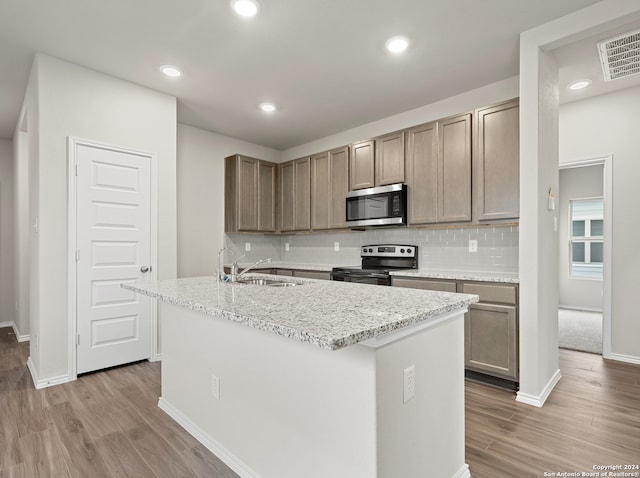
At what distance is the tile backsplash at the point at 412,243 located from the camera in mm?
3379

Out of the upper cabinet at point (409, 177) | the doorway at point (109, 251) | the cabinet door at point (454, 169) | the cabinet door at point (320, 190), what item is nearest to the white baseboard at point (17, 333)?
the doorway at point (109, 251)

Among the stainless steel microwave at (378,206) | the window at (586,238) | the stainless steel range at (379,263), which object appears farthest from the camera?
the window at (586,238)

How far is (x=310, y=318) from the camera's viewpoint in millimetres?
1211

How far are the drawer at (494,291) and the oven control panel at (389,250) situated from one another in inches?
41.9

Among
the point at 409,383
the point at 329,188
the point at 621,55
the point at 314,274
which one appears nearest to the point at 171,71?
the point at 329,188

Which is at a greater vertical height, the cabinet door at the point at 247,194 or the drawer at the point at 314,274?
the cabinet door at the point at 247,194

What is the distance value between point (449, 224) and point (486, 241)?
1.43ft

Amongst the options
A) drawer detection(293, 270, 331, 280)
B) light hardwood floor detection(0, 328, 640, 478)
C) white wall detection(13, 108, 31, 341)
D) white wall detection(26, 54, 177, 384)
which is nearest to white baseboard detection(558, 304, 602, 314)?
light hardwood floor detection(0, 328, 640, 478)

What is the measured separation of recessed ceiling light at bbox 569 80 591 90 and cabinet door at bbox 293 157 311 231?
2940mm

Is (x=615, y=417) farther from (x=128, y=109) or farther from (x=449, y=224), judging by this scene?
(x=128, y=109)

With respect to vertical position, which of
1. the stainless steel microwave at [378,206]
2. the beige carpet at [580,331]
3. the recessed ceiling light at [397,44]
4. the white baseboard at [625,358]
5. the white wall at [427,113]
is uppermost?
the recessed ceiling light at [397,44]

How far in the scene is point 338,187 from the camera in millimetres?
4379

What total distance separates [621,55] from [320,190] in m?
3.10

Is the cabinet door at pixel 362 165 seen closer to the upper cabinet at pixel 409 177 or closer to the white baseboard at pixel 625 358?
the upper cabinet at pixel 409 177
